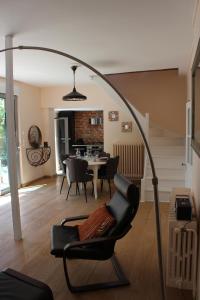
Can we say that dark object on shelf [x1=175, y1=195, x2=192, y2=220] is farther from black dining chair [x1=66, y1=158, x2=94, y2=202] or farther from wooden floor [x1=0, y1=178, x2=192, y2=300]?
black dining chair [x1=66, y1=158, x2=94, y2=202]

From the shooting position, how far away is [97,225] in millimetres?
2727

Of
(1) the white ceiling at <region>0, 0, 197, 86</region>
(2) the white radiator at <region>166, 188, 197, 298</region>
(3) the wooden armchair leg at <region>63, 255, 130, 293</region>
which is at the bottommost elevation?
(3) the wooden armchair leg at <region>63, 255, 130, 293</region>

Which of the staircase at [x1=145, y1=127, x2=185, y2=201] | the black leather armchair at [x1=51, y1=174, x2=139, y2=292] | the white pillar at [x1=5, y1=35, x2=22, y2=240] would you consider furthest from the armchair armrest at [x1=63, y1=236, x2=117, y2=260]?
the staircase at [x1=145, y1=127, x2=185, y2=201]

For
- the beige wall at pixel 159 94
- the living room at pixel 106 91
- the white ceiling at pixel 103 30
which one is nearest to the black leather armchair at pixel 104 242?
the living room at pixel 106 91

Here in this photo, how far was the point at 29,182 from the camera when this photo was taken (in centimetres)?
722

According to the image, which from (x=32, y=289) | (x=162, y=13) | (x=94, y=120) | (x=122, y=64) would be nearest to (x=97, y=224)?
(x=32, y=289)

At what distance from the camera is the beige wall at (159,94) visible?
6.45 m

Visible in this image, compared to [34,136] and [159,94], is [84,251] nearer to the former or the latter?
[159,94]

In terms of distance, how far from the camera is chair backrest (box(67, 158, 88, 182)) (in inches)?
212

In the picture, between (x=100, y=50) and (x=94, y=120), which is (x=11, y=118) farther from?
(x=94, y=120)

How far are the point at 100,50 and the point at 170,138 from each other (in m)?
3.37

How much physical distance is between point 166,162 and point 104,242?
3708 millimetres

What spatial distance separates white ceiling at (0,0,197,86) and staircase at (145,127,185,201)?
1.90m

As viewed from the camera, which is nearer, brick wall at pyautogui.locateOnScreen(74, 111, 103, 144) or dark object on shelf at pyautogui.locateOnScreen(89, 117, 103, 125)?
dark object on shelf at pyautogui.locateOnScreen(89, 117, 103, 125)
